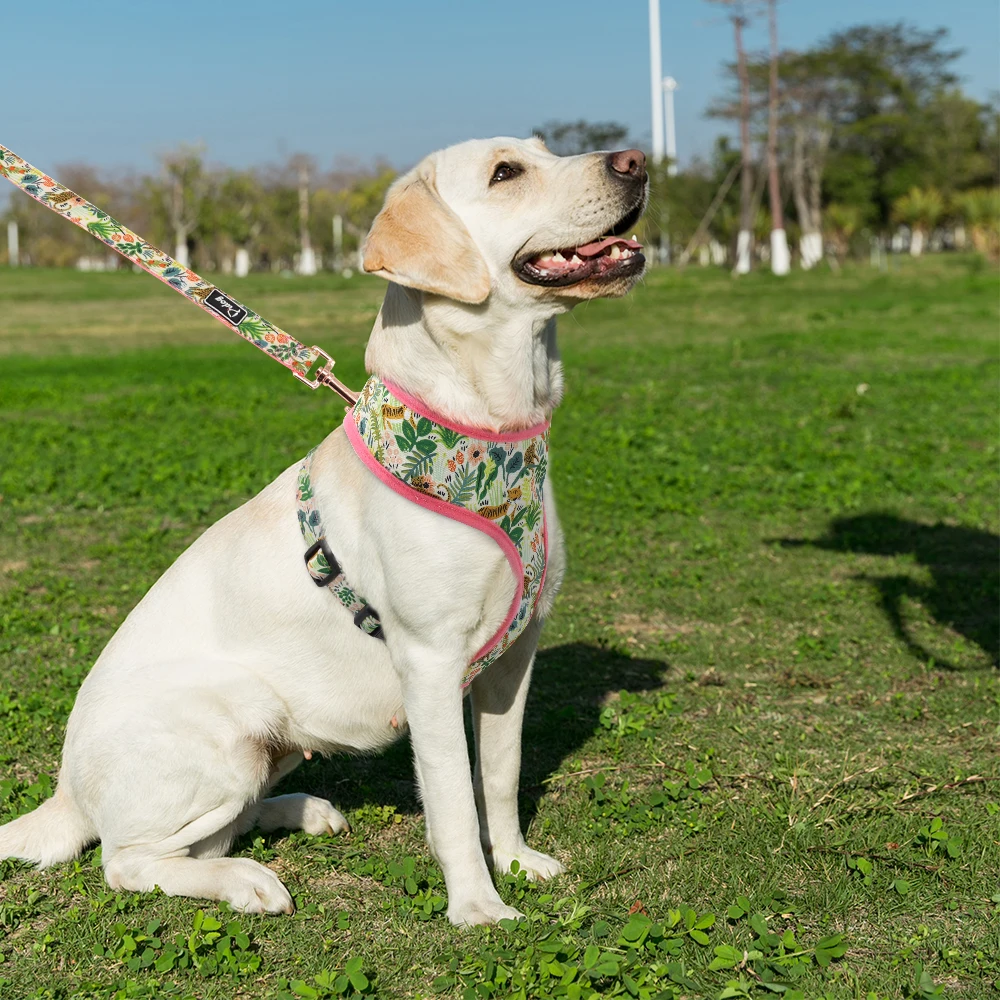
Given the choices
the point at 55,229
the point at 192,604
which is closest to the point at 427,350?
the point at 192,604

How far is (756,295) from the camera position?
29.6 metres

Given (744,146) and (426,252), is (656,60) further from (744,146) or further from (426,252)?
(426,252)

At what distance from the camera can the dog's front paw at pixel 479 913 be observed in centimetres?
320

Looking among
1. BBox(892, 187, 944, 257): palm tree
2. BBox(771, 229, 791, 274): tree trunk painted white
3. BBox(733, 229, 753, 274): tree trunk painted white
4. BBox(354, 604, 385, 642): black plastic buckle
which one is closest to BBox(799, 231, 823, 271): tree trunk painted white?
BBox(892, 187, 944, 257): palm tree

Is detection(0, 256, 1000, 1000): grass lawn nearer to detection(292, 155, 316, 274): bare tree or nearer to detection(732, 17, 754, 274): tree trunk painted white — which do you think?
detection(732, 17, 754, 274): tree trunk painted white

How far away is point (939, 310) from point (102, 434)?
1742 centimetres

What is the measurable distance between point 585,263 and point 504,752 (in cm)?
152

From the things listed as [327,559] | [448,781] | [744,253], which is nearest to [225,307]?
[327,559]

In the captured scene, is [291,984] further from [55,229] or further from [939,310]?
[55,229]

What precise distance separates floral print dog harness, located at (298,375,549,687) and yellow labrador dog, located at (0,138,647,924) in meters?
0.04

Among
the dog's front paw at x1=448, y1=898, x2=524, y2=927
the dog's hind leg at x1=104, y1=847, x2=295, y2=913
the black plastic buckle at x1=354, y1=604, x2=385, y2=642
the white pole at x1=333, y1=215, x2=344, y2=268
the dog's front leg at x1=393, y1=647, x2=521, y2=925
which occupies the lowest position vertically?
the dog's front paw at x1=448, y1=898, x2=524, y2=927

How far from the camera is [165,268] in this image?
144 inches

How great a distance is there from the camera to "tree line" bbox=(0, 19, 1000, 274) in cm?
5209

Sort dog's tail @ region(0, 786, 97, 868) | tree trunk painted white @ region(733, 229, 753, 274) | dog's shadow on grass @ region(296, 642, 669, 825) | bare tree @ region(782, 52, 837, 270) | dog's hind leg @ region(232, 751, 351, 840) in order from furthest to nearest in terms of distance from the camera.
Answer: bare tree @ region(782, 52, 837, 270) → tree trunk painted white @ region(733, 229, 753, 274) → dog's shadow on grass @ region(296, 642, 669, 825) → dog's hind leg @ region(232, 751, 351, 840) → dog's tail @ region(0, 786, 97, 868)
